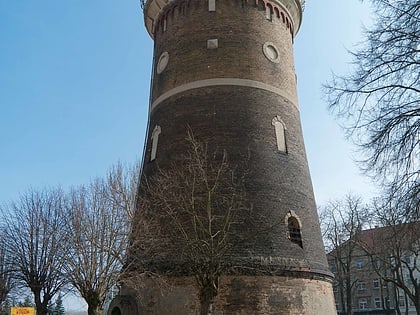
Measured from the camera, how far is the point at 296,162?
16.4 metres

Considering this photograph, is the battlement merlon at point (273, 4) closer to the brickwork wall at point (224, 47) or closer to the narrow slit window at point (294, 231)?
the brickwork wall at point (224, 47)

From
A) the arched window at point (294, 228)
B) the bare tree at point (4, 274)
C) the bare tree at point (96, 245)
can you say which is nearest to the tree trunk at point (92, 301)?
the bare tree at point (96, 245)

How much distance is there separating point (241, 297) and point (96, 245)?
4706 millimetres

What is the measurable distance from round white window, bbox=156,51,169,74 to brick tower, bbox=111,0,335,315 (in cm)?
6

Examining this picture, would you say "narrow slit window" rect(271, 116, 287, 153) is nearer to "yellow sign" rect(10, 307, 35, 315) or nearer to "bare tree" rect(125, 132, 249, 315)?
"bare tree" rect(125, 132, 249, 315)

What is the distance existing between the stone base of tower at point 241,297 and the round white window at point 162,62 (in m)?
8.79

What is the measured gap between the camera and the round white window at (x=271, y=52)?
17.5 m

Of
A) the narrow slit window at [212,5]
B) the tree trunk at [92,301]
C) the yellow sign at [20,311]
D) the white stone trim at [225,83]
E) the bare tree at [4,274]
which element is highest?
the narrow slit window at [212,5]

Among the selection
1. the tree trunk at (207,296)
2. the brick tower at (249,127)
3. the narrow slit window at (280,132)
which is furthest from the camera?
the narrow slit window at (280,132)

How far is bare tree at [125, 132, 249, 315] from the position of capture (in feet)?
42.2

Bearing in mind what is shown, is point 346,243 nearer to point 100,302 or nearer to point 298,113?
point 298,113

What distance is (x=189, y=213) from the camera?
43.4 feet

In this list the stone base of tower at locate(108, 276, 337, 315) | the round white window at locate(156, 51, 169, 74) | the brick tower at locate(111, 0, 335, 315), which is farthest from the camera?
the round white window at locate(156, 51, 169, 74)

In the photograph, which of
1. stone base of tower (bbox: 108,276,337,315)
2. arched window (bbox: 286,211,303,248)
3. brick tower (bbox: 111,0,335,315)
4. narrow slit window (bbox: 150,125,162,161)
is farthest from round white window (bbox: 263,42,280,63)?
stone base of tower (bbox: 108,276,337,315)
